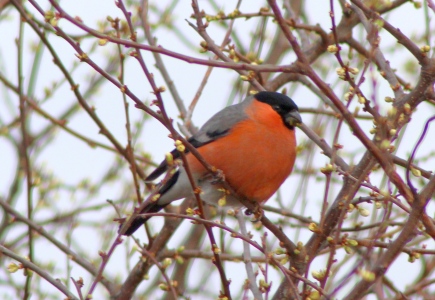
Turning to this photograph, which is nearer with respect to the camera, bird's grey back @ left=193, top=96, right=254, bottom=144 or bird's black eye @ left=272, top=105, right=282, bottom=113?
bird's grey back @ left=193, top=96, right=254, bottom=144

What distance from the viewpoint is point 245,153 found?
411 cm

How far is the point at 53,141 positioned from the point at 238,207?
2.18m

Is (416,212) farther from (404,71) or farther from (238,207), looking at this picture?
(404,71)

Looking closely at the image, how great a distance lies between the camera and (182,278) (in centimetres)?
504

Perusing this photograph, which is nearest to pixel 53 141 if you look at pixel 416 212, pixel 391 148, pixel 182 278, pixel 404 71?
pixel 182 278

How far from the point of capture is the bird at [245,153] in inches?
160

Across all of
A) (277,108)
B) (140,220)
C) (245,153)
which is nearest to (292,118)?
(277,108)

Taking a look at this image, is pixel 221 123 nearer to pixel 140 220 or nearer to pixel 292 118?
pixel 292 118

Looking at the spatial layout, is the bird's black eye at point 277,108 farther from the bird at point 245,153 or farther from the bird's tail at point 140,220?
the bird's tail at point 140,220

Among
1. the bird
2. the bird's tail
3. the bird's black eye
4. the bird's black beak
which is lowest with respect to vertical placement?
the bird's tail

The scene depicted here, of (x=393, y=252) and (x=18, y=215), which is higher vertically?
(x=18, y=215)

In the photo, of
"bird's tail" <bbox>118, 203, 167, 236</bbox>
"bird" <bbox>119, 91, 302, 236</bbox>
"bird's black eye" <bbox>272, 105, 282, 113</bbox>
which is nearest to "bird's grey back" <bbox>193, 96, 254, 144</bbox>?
"bird" <bbox>119, 91, 302, 236</bbox>

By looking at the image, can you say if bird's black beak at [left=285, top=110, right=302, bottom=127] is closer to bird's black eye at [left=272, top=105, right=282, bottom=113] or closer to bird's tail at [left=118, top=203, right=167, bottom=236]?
bird's black eye at [left=272, top=105, right=282, bottom=113]

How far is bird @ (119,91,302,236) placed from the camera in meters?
4.06
